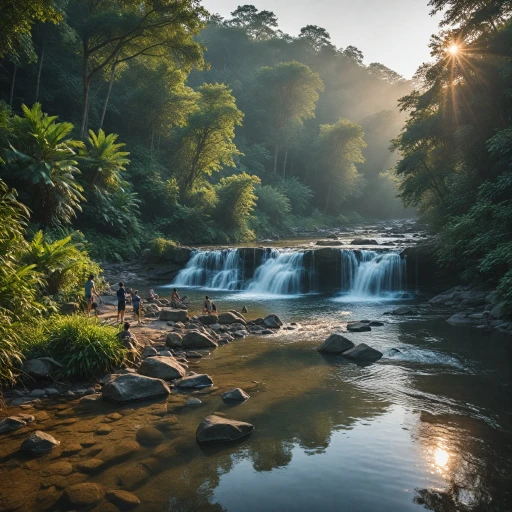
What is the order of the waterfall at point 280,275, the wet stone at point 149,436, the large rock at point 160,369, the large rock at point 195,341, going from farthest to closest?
the waterfall at point 280,275 → the large rock at point 195,341 → the large rock at point 160,369 → the wet stone at point 149,436

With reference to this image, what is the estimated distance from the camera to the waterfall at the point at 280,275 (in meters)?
21.2

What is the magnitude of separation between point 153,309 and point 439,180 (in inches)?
660

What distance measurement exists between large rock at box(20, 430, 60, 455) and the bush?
2.26 m

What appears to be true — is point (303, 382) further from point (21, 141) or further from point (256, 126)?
point (256, 126)

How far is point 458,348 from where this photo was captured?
35.7 feet

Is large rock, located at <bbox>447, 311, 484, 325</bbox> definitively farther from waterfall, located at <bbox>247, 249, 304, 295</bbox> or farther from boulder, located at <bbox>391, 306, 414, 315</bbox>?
waterfall, located at <bbox>247, 249, 304, 295</bbox>

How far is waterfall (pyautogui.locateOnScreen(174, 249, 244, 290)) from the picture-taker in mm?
22688

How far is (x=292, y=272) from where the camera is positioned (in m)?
21.6

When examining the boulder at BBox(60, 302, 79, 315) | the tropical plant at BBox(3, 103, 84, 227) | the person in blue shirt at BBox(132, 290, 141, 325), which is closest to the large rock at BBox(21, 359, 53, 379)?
the boulder at BBox(60, 302, 79, 315)

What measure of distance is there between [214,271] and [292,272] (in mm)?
4854

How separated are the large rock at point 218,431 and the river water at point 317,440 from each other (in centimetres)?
14

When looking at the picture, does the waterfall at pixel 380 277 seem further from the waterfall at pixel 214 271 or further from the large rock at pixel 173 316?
the large rock at pixel 173 316

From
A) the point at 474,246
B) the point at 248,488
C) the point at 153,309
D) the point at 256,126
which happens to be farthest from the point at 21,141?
the point at 256,126

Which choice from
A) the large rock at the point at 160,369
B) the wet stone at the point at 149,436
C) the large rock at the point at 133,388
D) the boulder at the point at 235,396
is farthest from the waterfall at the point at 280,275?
the wet stone at the point at 149,436
